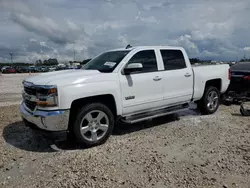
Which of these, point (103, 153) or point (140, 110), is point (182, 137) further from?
point (103, 153)

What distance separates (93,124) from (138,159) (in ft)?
3.63

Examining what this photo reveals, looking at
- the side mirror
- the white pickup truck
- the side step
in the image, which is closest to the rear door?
the white pickup truck

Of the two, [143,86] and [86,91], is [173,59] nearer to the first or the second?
[143,86]

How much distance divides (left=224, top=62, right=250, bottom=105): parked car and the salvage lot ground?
2.75 metres

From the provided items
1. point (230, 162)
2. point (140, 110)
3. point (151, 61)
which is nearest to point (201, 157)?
point (230, 162)

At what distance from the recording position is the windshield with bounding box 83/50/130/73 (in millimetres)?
4637

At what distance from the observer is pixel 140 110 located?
4855 millimetres

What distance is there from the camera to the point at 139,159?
11.9 feet

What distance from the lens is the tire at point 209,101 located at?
250 inches

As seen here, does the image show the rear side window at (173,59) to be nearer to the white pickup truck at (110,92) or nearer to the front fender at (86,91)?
the white pickup truck at (110,92)

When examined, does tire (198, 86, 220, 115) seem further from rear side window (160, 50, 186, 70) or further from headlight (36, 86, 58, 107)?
headlight (36, 86, 58, 107)

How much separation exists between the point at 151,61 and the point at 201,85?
73.7 inches

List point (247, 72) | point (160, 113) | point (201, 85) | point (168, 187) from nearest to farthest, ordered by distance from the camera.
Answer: point (168, 187), point (160, 113), point (201, 85), point (247, 72)

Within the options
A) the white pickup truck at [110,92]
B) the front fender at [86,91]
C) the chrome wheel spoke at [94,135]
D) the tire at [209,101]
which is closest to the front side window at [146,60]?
the white pickup truck at [110,92]
